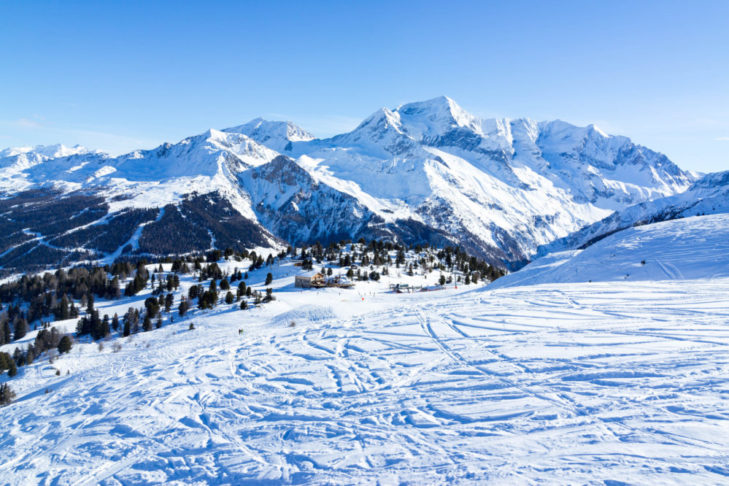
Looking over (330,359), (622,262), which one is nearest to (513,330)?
(330,359)

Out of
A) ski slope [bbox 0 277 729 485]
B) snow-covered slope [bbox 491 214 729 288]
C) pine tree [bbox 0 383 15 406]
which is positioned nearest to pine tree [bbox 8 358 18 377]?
pine tree [bbox 0 383 15 406]

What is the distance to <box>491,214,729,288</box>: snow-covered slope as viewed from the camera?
4088 centimetres

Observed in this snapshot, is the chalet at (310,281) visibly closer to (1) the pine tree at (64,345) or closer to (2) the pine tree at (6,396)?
(1) the pine tree at (64,345)

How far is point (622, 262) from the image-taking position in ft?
156

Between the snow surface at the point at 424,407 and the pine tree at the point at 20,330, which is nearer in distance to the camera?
the snow surface at the point at 424,407

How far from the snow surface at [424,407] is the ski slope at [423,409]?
7cm

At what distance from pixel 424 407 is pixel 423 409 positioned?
153mm

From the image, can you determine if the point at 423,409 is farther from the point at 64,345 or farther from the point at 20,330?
the point at 20,330

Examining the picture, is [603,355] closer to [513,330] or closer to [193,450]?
[513,330]

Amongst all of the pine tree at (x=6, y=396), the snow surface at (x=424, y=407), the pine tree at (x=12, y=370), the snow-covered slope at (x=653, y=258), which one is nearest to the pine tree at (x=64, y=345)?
the pine tree at (x=12, y=370)

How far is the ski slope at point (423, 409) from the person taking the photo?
35.2ft

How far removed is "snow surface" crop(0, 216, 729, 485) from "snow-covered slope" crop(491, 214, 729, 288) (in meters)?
14.9

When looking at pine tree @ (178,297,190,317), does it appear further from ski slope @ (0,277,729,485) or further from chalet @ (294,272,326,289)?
ski slope @ (0,277,729,485)

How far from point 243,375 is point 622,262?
46.9 meters
